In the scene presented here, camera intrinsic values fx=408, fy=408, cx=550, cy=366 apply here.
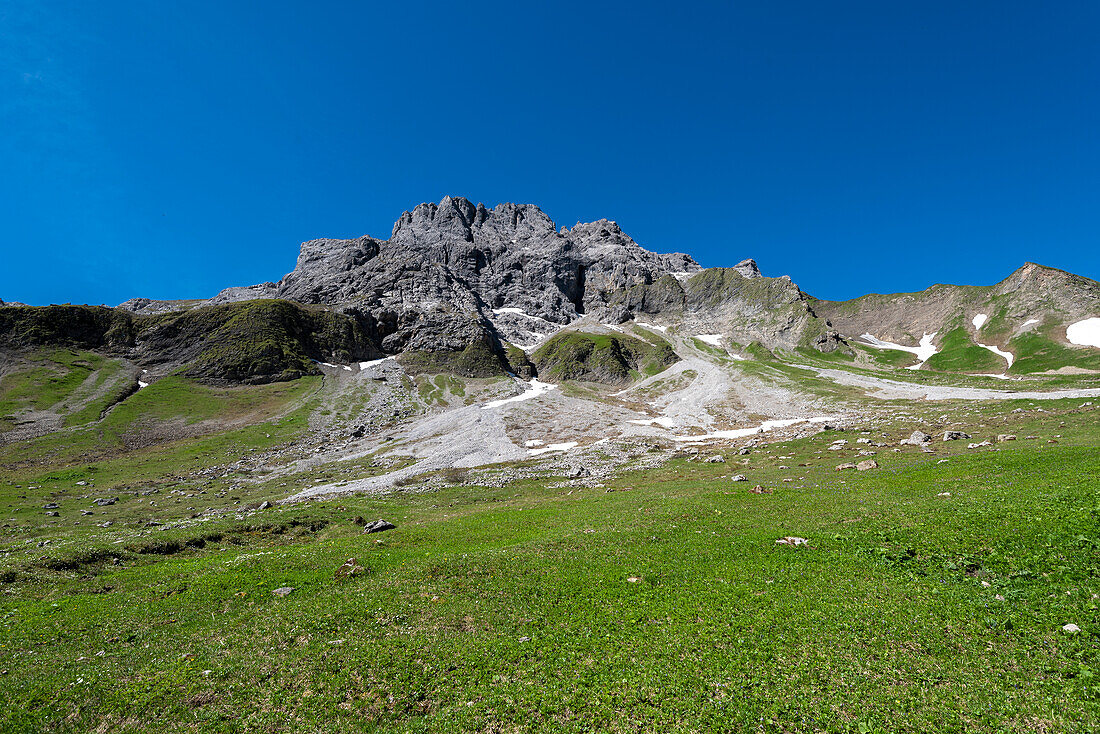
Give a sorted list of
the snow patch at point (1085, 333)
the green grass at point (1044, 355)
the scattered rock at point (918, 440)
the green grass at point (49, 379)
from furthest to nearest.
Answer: the snow patch at point (1085, 333) < the green grass at point (1044, 355) < the green grass at point (49, 379) < the scattered rock at point (918, 440)

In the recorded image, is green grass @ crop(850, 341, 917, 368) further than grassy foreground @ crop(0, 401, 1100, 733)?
Yes

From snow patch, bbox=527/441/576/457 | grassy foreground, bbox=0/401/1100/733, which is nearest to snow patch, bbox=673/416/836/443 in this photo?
snow patch, bbox=527/441/576/457

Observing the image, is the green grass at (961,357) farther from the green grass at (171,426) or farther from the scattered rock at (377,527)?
the green grass at (171,426)

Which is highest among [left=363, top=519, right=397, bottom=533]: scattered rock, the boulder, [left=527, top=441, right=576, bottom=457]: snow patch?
the boulder

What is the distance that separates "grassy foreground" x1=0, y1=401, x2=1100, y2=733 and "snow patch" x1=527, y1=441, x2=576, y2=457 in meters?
48.0

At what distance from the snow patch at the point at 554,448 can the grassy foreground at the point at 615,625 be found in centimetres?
4803

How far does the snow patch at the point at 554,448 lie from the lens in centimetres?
7481

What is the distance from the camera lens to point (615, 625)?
1451 cm

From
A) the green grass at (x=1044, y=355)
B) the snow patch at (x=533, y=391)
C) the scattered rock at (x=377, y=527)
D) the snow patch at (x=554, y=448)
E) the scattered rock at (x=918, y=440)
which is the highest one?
the green grass at (x=1044, y=355)

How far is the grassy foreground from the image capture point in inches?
404

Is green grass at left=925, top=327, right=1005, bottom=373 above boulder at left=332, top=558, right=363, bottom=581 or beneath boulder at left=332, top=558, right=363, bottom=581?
above

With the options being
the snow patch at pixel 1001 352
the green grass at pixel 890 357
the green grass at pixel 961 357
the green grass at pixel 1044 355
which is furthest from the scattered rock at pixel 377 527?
the green grass at pixel 890 357

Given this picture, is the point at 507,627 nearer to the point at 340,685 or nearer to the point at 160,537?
the point at 340,685

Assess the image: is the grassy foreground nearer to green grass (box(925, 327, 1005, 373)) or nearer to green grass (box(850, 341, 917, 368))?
green grass (box(925, 327, 1005, 373))
